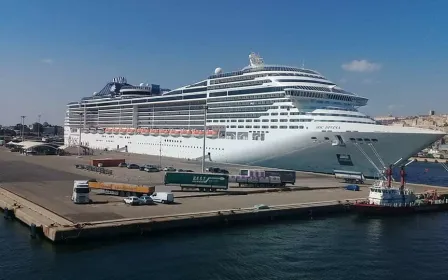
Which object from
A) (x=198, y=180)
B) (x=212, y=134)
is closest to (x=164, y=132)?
(x=212, y=134)

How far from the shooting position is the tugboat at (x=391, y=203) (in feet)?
137

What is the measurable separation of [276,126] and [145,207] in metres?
31.7

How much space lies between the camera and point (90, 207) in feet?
114

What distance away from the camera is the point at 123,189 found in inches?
1618

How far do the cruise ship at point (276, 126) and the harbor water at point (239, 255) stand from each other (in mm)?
22728

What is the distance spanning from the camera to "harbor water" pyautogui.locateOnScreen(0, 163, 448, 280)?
2305 cm

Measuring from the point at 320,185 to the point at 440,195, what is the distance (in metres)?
13.6

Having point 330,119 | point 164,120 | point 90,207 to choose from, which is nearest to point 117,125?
point 164,120

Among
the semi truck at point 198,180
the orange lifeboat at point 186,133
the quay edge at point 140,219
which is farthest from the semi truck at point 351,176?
the orange lifeboat at point 186,133

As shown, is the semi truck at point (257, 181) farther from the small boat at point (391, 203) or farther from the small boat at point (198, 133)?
the small boat at point (198, 133)

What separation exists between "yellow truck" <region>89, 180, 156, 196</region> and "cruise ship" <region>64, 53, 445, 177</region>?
2323cm

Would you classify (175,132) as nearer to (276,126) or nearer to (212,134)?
(212,134)

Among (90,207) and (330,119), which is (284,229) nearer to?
(90,207)

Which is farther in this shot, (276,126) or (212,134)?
(212,134)
